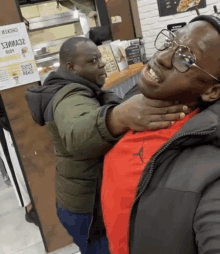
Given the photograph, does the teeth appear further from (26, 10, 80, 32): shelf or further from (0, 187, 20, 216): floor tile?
(26, 10, 80, 32): shelf

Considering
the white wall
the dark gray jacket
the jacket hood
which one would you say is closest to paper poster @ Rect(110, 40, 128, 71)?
the jacket hood

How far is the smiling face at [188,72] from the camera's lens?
69 centimetres

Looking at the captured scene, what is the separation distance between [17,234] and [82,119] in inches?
93.7

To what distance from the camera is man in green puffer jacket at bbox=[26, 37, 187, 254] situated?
31.5 inches

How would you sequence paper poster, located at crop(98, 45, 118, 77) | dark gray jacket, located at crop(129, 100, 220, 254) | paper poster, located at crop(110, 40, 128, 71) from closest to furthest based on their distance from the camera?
dark gray jacket, located at crop(129, 100, 220, 254) < paper poster, located at crop(98, 45, 118, 77) < paper poster, located at crop(110, 40, 128, 71)

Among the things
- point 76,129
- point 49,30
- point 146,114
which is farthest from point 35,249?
point 49,30

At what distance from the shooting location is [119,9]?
3.69m

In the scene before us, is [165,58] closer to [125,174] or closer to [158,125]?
[158,125]

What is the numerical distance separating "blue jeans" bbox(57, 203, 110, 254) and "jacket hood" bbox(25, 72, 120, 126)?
0.50 m

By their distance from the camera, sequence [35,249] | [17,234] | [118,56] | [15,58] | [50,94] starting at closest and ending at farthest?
[50,94]
[15,58]
[35,249]
[17,234]
[118,56]

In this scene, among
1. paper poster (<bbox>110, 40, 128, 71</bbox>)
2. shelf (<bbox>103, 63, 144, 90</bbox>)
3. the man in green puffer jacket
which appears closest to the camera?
the man in green puffer jacket

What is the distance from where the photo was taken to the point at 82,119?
858 mm

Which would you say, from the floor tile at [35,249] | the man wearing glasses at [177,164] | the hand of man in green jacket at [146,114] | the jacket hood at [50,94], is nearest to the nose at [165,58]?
the man wearing glasses at [177,164]

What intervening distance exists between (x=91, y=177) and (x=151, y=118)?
22.2 inches
